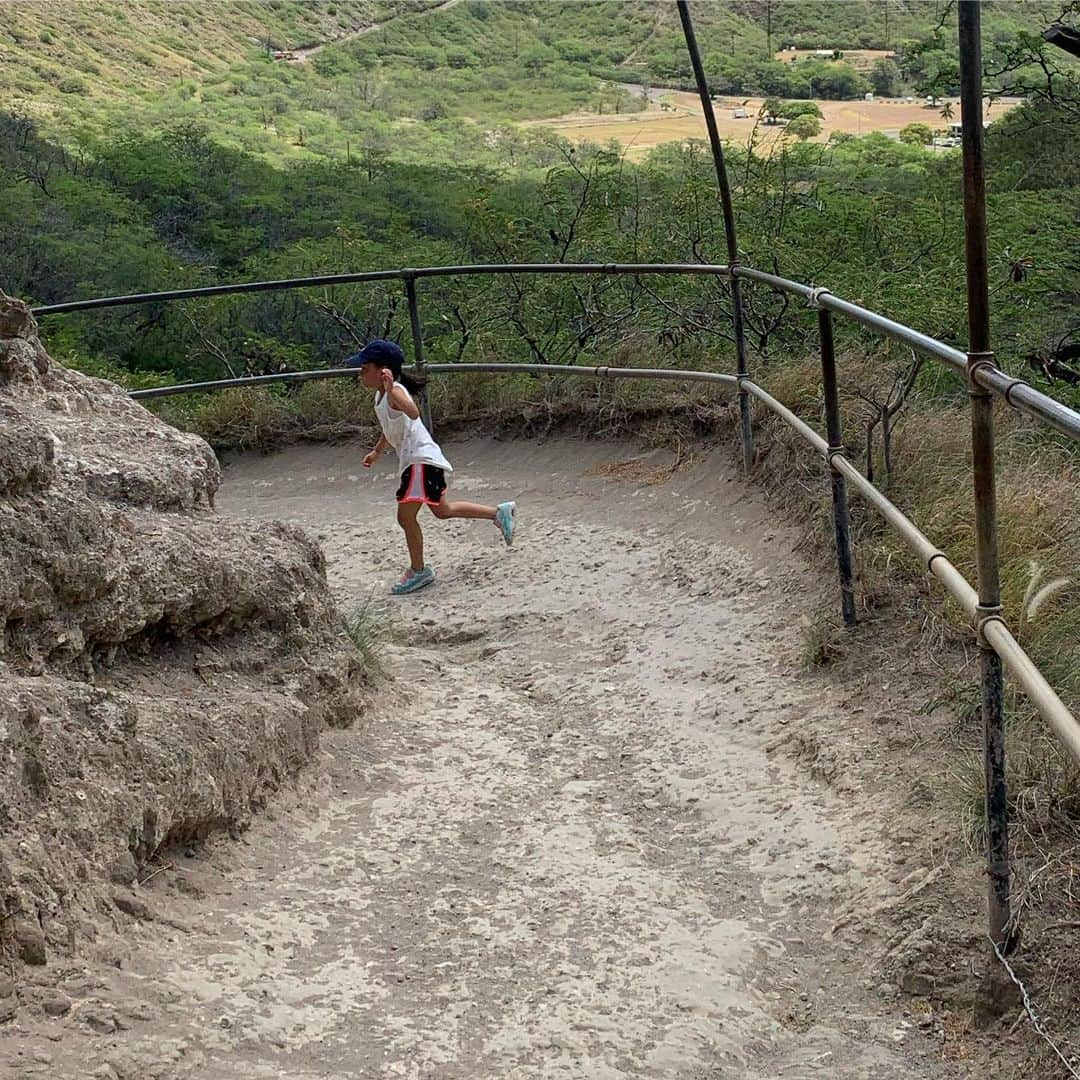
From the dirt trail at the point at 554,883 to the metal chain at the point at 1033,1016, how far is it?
0.20 metres

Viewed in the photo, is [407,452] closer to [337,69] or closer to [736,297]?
[736,297]

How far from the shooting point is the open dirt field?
18.0 metres

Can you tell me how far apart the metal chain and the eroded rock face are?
6.07 feet

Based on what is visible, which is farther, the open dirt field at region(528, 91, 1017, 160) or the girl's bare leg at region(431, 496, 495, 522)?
the open dirt field at region(528, 91, 1017, 160)

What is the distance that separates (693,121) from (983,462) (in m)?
22.7

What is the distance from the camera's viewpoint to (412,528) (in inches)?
249

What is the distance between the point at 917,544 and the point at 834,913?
875 millimetres

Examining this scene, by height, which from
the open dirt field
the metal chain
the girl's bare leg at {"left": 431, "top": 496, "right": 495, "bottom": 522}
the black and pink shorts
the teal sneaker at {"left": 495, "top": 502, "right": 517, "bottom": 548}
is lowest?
the metal chain

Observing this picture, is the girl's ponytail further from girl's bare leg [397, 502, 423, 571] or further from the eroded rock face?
the eroded rock face

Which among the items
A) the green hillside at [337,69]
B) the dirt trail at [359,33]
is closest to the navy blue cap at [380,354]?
the green hillside at [337,69]

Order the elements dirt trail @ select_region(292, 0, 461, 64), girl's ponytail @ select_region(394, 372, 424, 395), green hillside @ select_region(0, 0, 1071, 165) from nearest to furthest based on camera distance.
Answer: girl's ponytail @ select_region(394, 372, 424, 395) → green hillside @ select_region(0, 0, 1071, 165) → dirt trail @ select_region(292, 0, 461, 64)

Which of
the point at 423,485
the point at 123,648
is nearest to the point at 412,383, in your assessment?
Result: the point at 423,485

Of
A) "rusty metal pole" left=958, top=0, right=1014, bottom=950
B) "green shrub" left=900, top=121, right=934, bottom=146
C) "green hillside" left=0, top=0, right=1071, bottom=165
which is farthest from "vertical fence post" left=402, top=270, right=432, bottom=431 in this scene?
"green hillside" left=0, top=0, right=1071, bottom=165

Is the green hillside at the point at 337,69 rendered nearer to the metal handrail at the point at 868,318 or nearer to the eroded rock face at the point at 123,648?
the metal handrail at the point at 868,318
